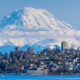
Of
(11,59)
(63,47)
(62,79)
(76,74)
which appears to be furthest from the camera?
(63,47)

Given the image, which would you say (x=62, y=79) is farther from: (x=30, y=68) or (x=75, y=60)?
(x=75, y=60)

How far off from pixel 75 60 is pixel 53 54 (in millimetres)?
5565

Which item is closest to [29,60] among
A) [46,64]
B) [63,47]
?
[46,64]

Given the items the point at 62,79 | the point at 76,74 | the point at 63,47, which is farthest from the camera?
the point at 63,47

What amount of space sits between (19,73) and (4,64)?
3.84m

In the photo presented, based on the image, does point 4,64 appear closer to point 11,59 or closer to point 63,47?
point 11,59

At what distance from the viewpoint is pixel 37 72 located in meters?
152

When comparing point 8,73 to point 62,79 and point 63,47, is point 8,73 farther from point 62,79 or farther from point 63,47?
point 63,47

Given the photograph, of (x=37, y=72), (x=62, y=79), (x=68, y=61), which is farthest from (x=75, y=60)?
(x=62, y=79)

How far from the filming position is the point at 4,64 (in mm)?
149875

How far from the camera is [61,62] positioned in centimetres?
15788

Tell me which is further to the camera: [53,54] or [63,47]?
[63,47]

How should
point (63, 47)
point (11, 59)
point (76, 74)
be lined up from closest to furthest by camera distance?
point (76, 74) → point (11, 59) → point (63, 47)

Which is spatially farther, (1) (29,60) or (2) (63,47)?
(2) (63,47)
